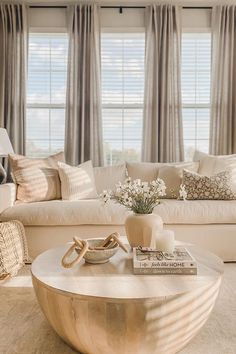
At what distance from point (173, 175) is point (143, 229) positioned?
66.3 inches

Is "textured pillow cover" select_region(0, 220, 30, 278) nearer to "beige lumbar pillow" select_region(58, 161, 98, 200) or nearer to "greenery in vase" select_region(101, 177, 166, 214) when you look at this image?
"beige lumbar pillow" select_region(58, 161, 98, 200)

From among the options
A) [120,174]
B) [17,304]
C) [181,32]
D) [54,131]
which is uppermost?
[181,32]

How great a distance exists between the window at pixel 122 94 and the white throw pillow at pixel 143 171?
0.66 metres

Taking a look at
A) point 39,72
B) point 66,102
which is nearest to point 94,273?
point 66,102

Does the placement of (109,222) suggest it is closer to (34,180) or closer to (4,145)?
(34,180)

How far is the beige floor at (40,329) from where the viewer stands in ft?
5.63

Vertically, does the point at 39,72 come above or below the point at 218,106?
above

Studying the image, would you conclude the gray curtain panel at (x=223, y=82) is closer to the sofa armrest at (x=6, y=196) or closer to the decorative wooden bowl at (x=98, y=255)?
the sofa armrest at (x=6, y=196)

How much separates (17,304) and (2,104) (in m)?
2.82

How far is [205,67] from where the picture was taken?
14.8 ft

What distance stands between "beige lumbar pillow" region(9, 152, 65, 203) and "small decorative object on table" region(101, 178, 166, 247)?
1482 millimetres

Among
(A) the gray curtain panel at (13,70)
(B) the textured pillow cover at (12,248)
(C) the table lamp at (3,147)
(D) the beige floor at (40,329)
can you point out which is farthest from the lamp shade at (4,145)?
(D) the beige floor at (40,329)

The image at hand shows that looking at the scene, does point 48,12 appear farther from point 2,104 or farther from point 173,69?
point 173,69

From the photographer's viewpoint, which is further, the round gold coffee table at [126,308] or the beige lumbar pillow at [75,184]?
the beige lumbar pillow at [75,184]
